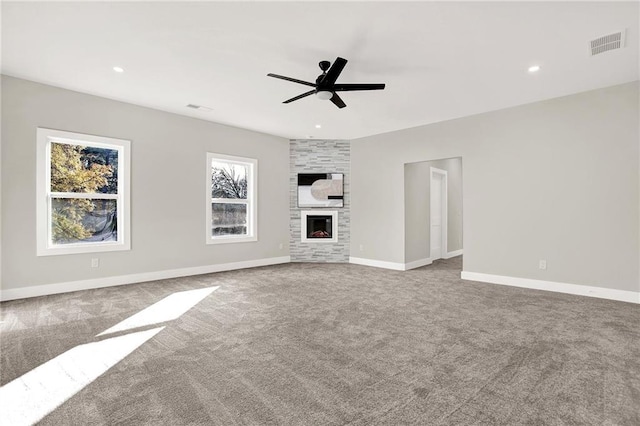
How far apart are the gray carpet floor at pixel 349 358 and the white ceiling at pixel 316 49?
281cm

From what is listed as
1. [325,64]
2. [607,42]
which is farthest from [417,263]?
[325,64]

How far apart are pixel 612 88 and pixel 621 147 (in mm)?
802

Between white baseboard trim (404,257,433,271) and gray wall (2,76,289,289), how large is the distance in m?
2.68

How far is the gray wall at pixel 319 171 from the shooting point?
24.3ft

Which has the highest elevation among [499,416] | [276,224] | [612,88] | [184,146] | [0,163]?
[612,88]

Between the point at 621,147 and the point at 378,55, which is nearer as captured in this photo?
the point at 378,55

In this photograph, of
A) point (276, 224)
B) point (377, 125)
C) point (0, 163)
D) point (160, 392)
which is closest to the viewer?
point (160, 392)

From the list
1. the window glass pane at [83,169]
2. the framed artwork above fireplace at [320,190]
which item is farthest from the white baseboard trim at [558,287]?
the window glass pane at [83,169]

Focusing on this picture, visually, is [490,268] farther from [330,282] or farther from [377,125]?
[377,125]

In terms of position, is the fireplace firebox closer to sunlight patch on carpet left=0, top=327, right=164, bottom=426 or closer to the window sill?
the window sill

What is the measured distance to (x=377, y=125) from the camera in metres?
6.18

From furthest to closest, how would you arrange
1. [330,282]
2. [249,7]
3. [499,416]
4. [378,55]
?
1. [330,282]
2. [378,55]
3. [249,7]
4. [499,416]

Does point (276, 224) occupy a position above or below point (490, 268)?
above

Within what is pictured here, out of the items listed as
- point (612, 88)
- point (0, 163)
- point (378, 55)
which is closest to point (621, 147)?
point (612, 88)
